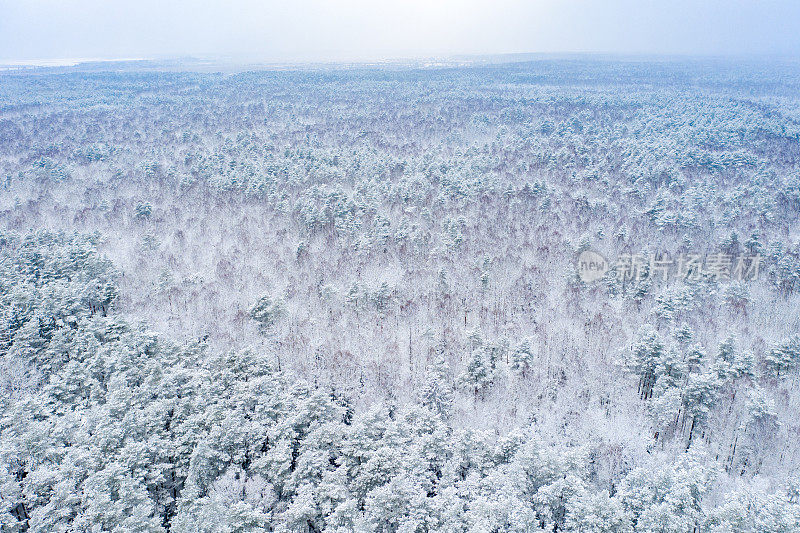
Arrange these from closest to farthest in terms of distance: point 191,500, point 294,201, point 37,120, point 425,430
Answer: point 191,500
point 425,430
point 294,201
point 37,120

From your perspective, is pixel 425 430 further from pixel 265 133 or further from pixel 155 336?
pixel 265 133

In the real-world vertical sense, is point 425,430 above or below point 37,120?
below

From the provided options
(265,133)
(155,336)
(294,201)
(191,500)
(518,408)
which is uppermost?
(265,133)

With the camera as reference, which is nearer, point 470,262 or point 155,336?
point 155,336

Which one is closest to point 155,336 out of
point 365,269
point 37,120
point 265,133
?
point 365,269

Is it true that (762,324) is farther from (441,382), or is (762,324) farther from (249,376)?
(249,376)

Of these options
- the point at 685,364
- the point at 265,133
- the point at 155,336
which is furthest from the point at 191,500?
the point at 265,133

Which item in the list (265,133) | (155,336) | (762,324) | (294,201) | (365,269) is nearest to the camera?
(155,336)
